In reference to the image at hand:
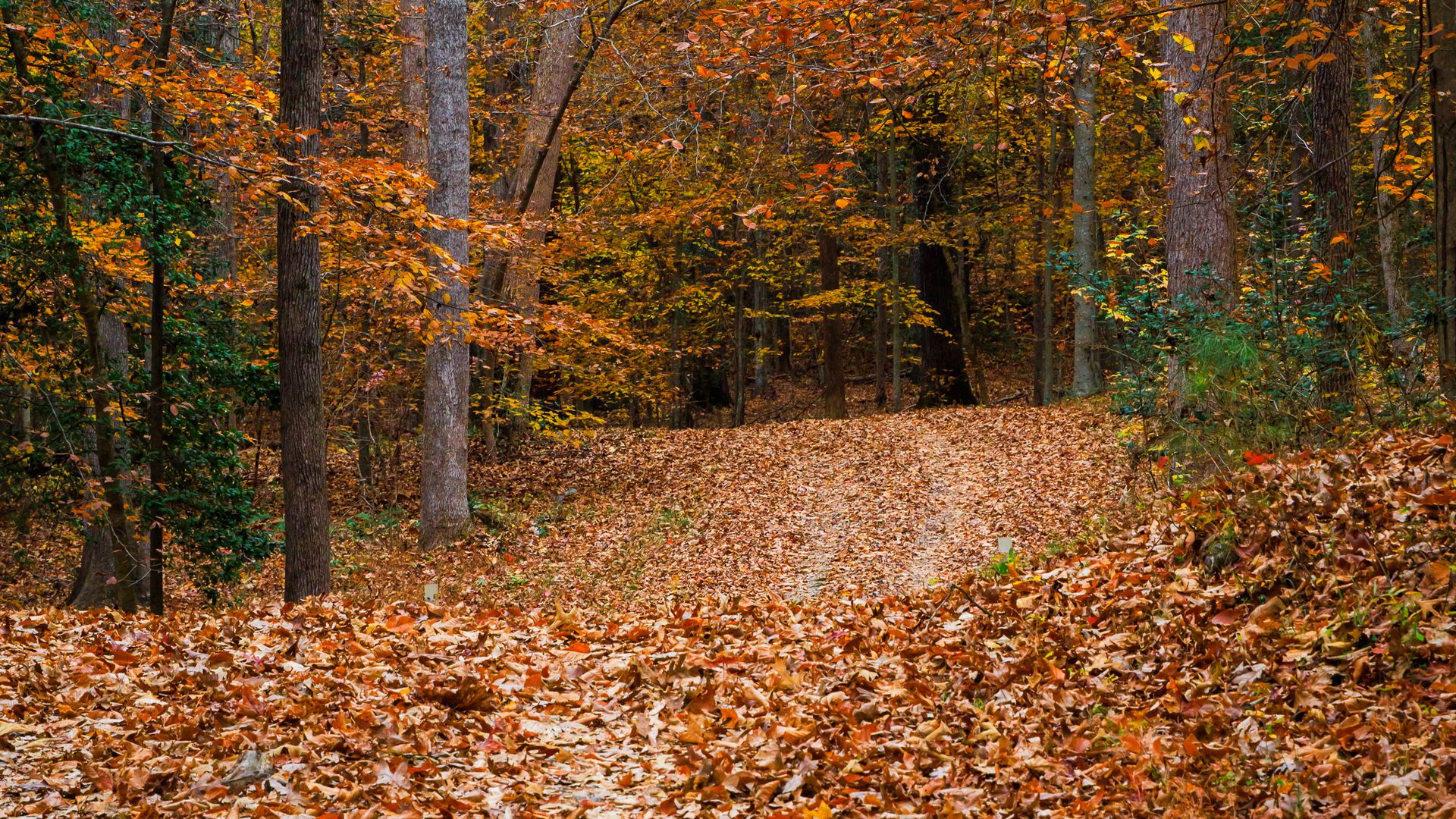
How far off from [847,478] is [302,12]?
32.1 feet

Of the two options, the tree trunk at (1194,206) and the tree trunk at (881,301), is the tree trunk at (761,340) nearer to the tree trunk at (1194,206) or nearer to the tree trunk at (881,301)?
the tree trunk at (881,301)

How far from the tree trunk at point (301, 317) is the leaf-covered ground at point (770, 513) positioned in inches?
80.5

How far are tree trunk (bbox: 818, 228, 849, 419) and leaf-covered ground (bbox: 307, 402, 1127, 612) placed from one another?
8.74 ft

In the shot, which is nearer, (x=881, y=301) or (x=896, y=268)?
(x=896, y=268)

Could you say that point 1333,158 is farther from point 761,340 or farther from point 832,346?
point 761,340

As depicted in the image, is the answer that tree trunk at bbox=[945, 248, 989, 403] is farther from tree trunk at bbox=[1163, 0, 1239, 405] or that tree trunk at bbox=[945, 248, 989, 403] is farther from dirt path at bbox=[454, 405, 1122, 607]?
tree trunk at bbox=[1163, 0, 1239, 405]

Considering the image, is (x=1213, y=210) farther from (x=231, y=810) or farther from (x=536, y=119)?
(x=536, y=119)

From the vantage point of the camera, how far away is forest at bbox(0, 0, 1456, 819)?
4285 millimetres

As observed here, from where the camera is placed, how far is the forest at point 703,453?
429cm

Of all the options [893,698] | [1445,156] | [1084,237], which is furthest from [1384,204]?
[893,698]

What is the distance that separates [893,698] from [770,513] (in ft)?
32.8

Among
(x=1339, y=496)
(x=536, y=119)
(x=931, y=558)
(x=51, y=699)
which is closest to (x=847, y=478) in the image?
(x=931, y=558)

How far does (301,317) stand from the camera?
9.15 m

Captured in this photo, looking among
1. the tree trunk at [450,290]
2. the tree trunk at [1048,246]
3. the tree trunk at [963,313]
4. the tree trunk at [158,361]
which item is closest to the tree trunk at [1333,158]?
the tree trunk at [450,290]
